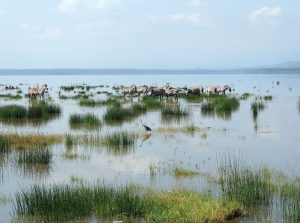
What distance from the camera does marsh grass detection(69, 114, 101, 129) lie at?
24.7m

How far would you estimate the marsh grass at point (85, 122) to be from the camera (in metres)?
24.7

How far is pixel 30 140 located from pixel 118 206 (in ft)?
33.3

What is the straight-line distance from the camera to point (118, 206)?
10.2m

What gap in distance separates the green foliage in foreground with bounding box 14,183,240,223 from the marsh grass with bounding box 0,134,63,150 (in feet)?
26.9

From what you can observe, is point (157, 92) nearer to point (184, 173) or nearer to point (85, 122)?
point (85, 122)

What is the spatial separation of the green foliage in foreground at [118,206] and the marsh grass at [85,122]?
45.4 feet

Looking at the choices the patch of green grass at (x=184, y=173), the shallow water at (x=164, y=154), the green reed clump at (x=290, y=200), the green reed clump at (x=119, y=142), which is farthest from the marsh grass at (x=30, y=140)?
the green reed clump at (x=290, y=200)

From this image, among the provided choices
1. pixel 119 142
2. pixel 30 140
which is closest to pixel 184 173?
pixel 119 142

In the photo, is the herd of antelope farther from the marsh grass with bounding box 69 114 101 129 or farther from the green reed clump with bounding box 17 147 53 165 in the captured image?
the green reed clump with bounding box 17 147 53 165

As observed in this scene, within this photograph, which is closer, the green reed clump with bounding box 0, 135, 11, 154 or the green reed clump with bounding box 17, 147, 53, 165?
the green reed clump with bounding box 17, 147, 53, 165

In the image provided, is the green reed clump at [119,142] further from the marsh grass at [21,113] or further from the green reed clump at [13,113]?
the green reed clump at [13,113]

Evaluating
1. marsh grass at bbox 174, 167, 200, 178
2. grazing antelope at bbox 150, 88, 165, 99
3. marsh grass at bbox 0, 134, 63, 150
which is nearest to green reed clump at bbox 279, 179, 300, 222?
marsh grass at bbox 174, 167, 200, 178

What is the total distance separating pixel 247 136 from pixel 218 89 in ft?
97.5

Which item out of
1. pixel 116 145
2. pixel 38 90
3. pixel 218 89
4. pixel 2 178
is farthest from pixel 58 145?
pixel 218 89
